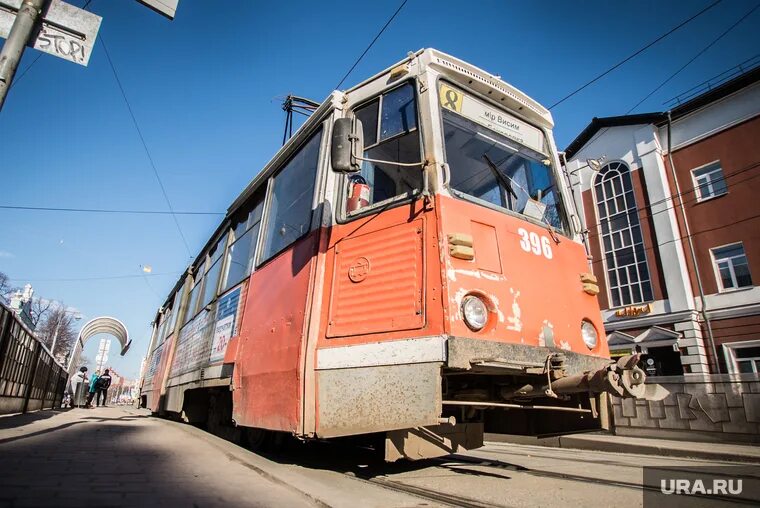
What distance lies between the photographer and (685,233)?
17641mm

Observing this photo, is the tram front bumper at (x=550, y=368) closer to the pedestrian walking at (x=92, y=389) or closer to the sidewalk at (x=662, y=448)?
the sidewalk at (x=662, y=448)

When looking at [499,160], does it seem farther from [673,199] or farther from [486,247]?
[673,199]

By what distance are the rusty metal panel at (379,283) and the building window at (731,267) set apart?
18513 mm

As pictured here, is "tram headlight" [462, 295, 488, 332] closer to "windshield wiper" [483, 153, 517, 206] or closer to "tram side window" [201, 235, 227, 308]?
"windshield wiper" [483, 153, 517, 206]

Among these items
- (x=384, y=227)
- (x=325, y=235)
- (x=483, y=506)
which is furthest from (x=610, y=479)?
(x=325, y=235)

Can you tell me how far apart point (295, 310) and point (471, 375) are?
172cm

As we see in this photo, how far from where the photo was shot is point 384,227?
11.7ft

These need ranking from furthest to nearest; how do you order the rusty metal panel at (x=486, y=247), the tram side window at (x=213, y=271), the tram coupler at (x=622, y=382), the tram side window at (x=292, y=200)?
the tram side window at (x=213, y=271), the tram side window at (x=292, y=200), the rusty metal panel at (x=486, y=247), the tram coupler at (x=622, y=382)

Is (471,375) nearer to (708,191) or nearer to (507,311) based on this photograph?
(507,311)

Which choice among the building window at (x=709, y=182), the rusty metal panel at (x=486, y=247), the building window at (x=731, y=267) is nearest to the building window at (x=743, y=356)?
the building window at (x=731, y=267)

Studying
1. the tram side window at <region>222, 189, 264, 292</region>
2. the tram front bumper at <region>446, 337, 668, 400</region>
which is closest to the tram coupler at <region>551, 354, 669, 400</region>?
the tram front bumper at <region>446, 337, 668, 400</region>

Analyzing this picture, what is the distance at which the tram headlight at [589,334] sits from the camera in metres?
3.82

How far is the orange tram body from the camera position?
10.0 ft

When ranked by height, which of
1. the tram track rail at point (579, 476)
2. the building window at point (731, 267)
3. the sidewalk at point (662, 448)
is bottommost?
the sidewalk at point (662, 448)
